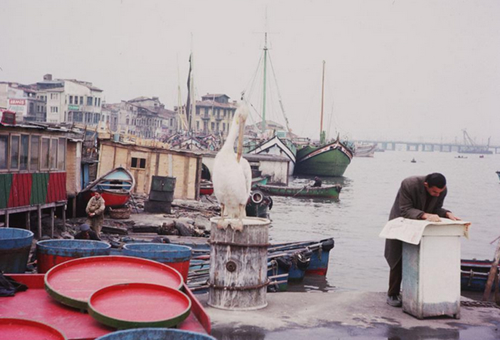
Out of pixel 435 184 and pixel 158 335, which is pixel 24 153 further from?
pixel 158 335

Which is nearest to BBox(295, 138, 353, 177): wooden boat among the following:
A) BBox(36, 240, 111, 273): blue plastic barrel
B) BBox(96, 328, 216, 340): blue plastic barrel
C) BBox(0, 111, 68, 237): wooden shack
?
BBox(0, 111, 68, 237): wooden shack

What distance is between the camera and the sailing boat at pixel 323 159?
6731 cm

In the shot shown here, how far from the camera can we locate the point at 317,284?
15031 millimetres

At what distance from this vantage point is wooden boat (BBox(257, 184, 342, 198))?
124 feet

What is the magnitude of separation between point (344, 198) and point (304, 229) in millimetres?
18368

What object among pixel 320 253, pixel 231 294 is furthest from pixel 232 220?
pixel 320 253

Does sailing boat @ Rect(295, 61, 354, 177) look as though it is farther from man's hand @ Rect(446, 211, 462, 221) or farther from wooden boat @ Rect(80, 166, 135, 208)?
man's hand @ Rect(446, 211, 462, 221)

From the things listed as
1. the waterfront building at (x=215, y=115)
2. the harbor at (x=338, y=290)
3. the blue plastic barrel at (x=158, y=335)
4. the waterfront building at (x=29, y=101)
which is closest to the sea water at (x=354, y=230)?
the harbor at (x=338, y=290)

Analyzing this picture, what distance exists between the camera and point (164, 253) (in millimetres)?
6168

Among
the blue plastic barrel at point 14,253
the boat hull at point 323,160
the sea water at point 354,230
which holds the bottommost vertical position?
the sea water at point 354,230

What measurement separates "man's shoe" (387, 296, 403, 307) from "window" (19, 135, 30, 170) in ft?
32.9

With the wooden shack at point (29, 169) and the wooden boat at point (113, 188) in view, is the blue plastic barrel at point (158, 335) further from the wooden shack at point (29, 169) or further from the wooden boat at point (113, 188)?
the wooden boat at point (113, 188)

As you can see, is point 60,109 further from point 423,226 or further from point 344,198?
point 423,226

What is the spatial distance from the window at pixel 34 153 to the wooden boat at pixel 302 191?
24.2 m
